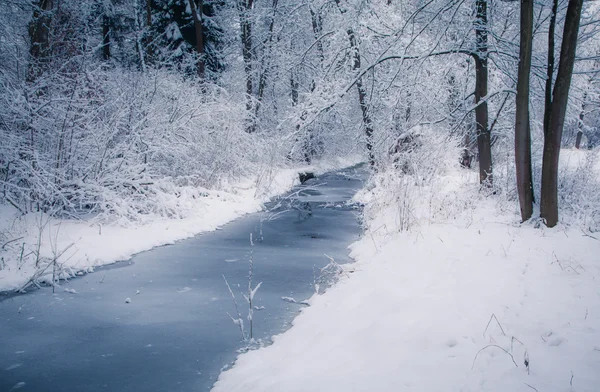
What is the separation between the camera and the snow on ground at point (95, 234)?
20.5 ft

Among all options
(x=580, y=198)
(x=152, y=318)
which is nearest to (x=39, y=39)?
(x=152, y=318)

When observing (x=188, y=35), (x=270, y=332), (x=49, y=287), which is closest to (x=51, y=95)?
(x=49, y=287)

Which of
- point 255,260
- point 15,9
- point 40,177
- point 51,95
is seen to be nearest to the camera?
point 255,260

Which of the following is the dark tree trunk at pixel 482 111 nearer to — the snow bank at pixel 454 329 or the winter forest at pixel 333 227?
the winter forest at pixel 333 227

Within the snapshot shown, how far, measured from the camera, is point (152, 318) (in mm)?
4883

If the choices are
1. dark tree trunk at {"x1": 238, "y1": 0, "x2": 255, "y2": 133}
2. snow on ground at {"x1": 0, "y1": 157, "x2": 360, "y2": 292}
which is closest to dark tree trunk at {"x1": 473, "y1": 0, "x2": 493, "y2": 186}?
snow on ground at {"x1": 0, "y1": 157, "x2": 360, "y2": 292}

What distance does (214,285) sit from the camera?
6.10 m

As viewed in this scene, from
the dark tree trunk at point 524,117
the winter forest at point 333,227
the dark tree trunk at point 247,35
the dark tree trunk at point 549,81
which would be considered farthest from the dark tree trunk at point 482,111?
the dark tree trunk at point 247,35

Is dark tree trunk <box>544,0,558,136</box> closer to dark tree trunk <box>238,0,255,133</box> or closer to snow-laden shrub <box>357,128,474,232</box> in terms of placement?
snow-laden shrub <box>357,128,474,232</box>

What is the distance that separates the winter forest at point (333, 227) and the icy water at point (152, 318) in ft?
0.13

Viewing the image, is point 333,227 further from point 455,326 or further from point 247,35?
point 247,35

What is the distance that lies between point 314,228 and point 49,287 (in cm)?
620

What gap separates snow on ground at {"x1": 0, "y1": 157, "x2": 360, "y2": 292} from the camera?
624 centimetres

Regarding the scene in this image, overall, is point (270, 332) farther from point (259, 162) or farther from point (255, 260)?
point (259, 162)
